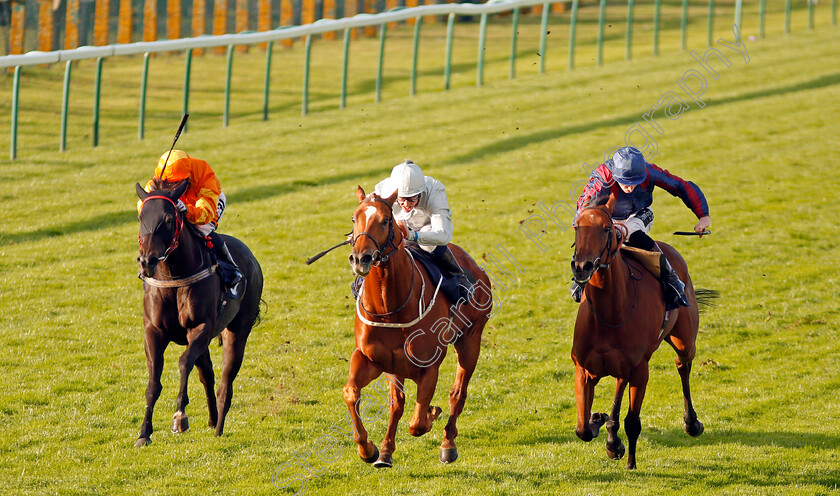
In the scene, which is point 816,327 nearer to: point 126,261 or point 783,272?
point 783,272

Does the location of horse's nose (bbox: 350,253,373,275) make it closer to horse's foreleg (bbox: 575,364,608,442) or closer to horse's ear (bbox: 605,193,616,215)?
horse's ear (bbox: 605,193,616,215)

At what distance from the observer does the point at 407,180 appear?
6336 mm

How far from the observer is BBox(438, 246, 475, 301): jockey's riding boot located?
6887mm

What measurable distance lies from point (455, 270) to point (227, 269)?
178cm

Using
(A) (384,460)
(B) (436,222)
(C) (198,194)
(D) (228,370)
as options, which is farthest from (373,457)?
(C) (198,194)

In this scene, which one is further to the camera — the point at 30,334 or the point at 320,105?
the point at 320,105

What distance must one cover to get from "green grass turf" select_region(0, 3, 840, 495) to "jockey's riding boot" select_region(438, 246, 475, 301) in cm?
144

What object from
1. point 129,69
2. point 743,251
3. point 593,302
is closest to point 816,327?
point 743,251

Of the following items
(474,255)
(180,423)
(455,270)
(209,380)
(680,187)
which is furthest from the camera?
(474,255)

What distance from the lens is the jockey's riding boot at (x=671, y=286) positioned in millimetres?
6965

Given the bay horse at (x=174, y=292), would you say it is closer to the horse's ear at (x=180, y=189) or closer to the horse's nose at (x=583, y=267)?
the horse's ear at (x=180, y=189)

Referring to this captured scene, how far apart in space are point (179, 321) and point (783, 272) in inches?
320

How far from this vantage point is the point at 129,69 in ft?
71.8

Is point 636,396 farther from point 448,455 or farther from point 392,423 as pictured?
point 392,423
